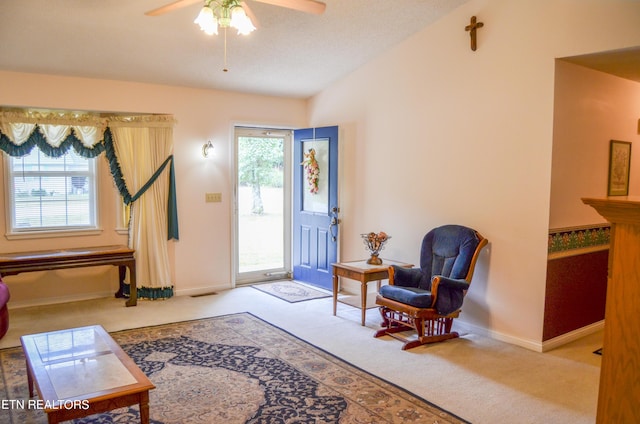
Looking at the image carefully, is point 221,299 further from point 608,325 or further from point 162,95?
point 608,325

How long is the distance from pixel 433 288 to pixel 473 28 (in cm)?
229

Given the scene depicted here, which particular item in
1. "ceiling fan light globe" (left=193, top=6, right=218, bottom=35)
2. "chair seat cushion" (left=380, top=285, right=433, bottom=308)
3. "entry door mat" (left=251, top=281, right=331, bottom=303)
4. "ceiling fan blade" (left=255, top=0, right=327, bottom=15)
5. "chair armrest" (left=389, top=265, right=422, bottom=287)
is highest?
"ceiling fan blade" (left=255, top=0, right=327, bottom=15)

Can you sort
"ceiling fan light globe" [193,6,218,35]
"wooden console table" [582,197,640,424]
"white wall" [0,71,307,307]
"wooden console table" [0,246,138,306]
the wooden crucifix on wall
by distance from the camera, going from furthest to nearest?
"white wall" [0,71,307,307], "wooden console table" [0,246,138,306], the wooden crucifix on wall, "ceiling fan light globe" [193,6,218,35], "wooden console table" [582,197,640,424]

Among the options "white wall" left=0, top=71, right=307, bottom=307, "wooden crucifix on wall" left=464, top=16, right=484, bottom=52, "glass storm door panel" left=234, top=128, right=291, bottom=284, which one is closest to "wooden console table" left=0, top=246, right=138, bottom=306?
"white wall" left=0, top=71, right=307, bottom=307

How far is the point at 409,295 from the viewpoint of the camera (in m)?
4.12

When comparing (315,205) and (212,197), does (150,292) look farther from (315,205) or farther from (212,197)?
(315,205)

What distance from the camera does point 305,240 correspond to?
644 centimetres

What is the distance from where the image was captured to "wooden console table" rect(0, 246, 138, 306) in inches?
185

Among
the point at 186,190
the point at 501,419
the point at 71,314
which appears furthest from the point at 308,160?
the point at 501,419

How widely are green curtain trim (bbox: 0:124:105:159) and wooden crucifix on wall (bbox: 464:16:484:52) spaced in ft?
12.9

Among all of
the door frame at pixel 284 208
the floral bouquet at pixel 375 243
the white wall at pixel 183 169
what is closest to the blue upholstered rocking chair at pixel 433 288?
the floral bouquet at pixel 375 243

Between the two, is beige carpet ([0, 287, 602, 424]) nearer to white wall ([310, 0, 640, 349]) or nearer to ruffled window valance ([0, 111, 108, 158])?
white wall ([310, 0, 640, 349])

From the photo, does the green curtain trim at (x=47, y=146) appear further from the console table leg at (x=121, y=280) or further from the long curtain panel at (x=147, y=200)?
the console table leg at (x=121, y=280)

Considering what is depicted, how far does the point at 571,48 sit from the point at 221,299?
13.9 feet
